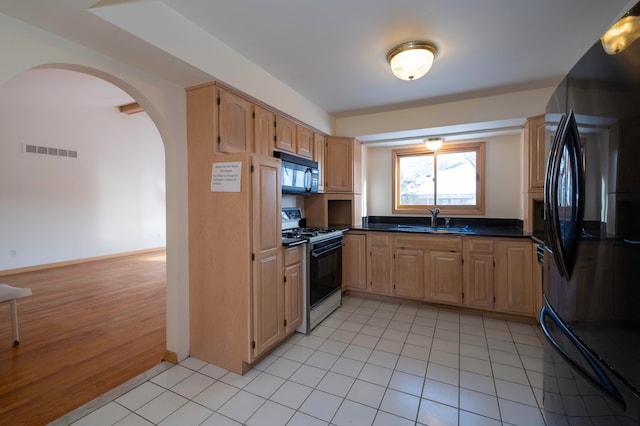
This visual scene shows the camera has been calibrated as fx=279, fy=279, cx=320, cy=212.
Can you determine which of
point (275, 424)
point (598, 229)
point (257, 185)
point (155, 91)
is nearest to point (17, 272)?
point (155, 91)

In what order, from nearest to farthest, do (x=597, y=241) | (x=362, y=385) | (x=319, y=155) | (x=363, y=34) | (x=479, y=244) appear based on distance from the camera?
(x=597, y=241), (x=362, y=385), (x=363, y=34), (x=479, y=244), (x=319, y=155)

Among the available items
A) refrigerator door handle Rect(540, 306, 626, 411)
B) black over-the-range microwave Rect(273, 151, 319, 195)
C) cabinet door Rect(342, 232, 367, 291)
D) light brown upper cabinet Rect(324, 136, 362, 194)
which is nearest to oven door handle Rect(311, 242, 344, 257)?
cabinet door Rect(342, 232, 367, 291)

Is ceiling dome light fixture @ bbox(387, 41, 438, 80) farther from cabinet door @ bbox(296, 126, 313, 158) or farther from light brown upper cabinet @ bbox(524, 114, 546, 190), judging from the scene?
light brown upper cabinet @ bbox(524, 114, 546, 190)

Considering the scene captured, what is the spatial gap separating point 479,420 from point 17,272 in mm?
6847

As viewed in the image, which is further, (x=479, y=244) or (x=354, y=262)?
(x=354, y=262)

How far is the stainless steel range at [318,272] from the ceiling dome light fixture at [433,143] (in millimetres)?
1776

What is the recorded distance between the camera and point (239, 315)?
2084mm

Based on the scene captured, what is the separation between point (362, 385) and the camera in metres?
1.93

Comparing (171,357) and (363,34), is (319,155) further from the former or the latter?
(171,357)

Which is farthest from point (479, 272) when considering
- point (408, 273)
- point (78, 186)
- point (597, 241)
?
point (78, 186)

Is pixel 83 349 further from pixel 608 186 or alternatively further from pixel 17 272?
pixel 17 272

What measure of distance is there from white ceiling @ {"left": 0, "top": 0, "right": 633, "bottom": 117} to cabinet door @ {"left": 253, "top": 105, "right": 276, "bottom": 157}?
0.40 metres

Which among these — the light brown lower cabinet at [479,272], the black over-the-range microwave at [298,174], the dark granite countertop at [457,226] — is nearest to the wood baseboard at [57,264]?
the black over-the-range microwave at [298,174]

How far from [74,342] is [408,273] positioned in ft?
11.3
